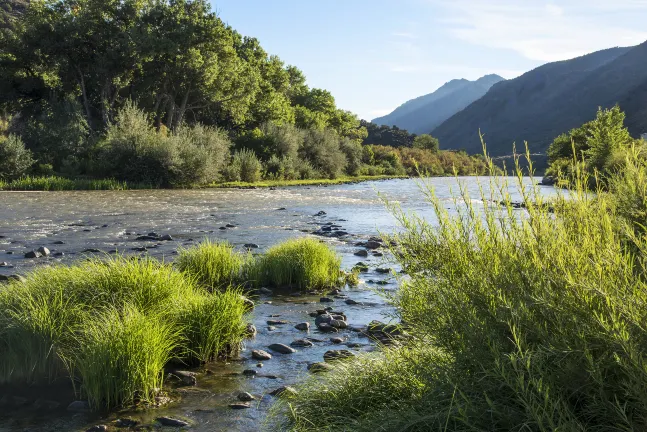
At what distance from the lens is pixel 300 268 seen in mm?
11719

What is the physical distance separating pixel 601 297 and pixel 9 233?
19563 mm

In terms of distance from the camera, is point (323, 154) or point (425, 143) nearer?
point (323, 154)

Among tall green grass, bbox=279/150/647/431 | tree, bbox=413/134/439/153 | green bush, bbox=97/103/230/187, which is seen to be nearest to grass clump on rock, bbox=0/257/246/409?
tall green grass, bbox=279/150/647/431

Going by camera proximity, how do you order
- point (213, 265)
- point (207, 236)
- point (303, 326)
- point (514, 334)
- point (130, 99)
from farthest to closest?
point (130, 99) → point (207, 236) → point (213, 265) → point (303, 326) → point (514, 334)

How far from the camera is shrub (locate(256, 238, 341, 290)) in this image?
1162 centimetres

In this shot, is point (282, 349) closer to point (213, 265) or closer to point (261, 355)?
point (261, 355)

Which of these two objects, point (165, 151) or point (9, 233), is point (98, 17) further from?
point (9, 233)

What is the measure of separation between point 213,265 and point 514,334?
29.5 feet

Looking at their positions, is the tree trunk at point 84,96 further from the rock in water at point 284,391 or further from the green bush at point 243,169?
the rock in water at point 284,391

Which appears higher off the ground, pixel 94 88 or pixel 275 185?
Result: pixel 94 88

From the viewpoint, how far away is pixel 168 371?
6910 mm

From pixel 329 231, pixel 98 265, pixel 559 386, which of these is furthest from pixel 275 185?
pixel 559 386

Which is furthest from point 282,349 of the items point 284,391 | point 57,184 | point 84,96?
point 84,96

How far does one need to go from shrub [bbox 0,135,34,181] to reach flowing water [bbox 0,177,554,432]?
6.00 m
